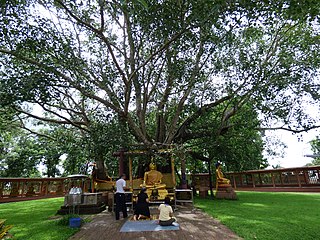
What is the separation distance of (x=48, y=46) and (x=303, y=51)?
1031 centimetres

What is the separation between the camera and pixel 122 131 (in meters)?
9.13

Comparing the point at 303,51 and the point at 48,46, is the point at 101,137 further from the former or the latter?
the point at 303,51

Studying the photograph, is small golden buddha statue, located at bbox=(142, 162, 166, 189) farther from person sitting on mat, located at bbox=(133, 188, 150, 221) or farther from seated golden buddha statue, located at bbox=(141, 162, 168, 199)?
person sitting on mat, located at bbox=(133, 188, 150, 221)

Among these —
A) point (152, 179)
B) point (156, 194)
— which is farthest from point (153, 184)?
point (156, 194)

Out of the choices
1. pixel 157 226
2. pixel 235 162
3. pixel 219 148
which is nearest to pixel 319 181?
pixel 235 162

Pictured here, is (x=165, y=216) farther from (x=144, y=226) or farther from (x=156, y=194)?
(x=156, y=194)

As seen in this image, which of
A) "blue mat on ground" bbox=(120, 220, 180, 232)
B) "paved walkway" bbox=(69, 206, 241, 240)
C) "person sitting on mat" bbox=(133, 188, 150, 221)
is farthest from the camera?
"person sitting on mat" bbox=(133, 188, 150, 221)

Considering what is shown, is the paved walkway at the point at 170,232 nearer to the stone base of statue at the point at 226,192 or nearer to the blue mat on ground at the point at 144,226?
the blue mat on ground at the point at 144,226

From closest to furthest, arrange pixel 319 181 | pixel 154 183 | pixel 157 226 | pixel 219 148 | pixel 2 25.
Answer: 1. pixel 157 226
2. pixel 2 25
3. pixel 154 183
4. pixel 319 181
5. pixel 219 148

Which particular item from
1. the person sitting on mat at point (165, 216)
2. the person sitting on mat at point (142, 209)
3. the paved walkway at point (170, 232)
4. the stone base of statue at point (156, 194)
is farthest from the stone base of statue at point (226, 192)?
the person sitting on mat at point (165, 216)

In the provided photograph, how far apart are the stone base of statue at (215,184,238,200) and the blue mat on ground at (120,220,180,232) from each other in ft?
19.9

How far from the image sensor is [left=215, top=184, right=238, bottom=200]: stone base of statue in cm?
1118

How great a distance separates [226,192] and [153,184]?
4204 millimetres

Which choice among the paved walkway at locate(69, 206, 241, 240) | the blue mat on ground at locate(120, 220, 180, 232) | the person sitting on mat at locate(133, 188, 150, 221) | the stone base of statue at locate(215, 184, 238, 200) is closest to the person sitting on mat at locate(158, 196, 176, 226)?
the blue mat on ground at locate(120, 220, 180, 232)
